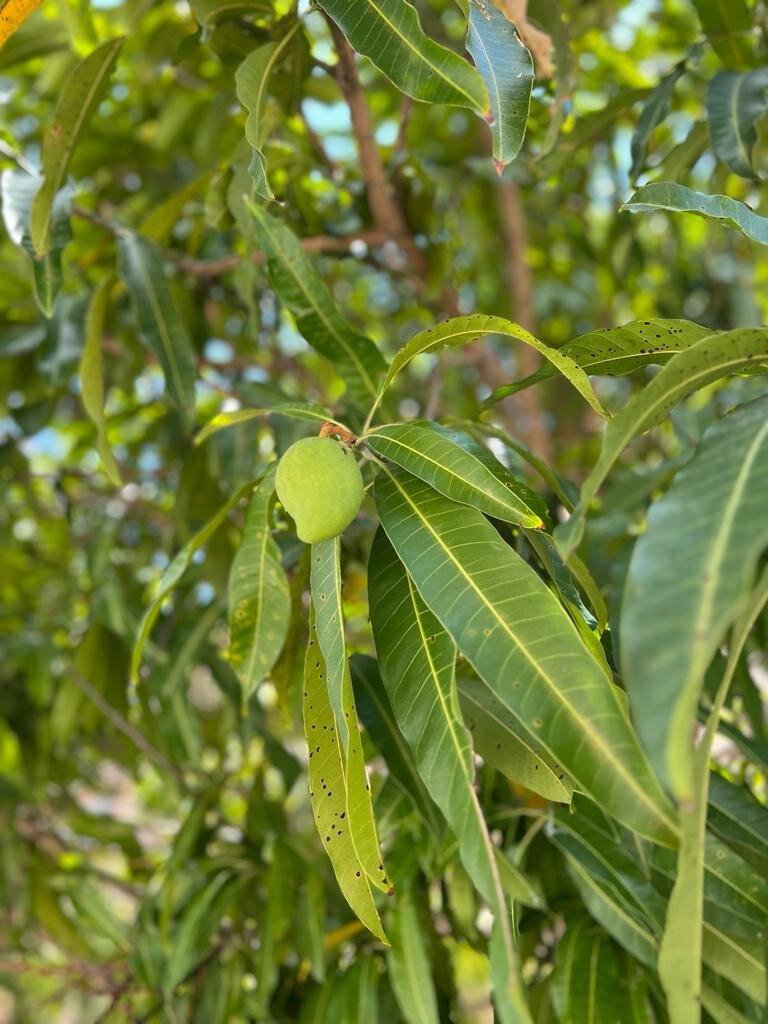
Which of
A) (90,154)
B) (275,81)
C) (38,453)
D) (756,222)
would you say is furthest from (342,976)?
(38,453)

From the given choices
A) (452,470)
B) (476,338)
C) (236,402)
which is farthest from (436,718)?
(236,402)

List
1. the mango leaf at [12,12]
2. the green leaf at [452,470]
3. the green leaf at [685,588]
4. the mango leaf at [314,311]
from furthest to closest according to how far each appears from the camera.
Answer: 1. the mango leaf at [314,311]
2. the mango leaf at [12,12]
3. the green leaf at [452,470]
4. the green leaf at [685,588]

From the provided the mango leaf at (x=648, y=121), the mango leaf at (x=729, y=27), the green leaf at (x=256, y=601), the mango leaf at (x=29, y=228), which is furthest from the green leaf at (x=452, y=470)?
the mango leaf at (x=729, y=27)

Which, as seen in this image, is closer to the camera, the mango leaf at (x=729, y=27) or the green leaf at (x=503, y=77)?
the green leaf at (x=503, y=77)

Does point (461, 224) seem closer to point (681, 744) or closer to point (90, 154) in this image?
point (90, 154)

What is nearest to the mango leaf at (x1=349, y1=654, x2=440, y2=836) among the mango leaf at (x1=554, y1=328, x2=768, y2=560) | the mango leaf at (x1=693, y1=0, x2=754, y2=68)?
the mango leaf at (x1=554, y1=328, x2=768, y2=560)

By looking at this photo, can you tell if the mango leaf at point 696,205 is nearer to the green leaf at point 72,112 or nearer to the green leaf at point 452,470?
the green leaf at point 452,470

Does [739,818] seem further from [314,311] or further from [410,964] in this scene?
[314,311]
